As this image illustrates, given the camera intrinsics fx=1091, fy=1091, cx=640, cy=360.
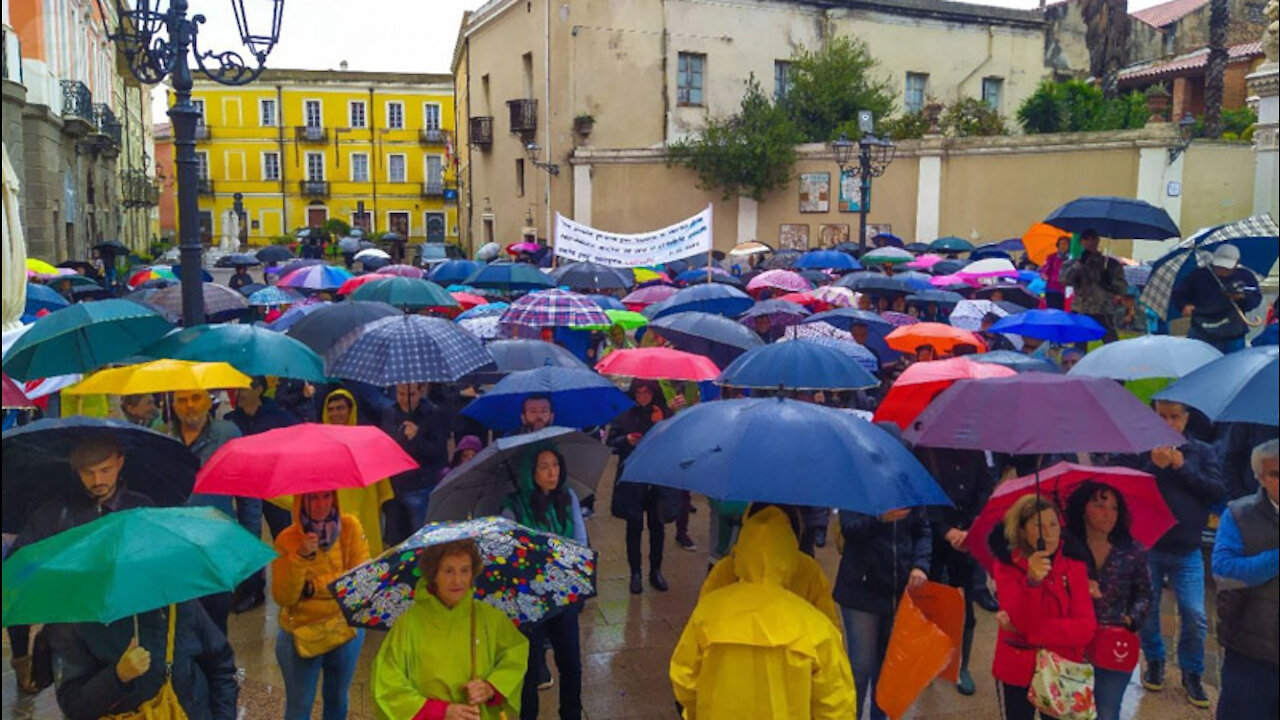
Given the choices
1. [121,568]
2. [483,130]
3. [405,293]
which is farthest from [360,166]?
[121,568]

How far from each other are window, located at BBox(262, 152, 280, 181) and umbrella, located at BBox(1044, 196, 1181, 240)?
58859 mm

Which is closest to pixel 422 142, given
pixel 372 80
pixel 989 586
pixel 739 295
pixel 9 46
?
pixel 372 80

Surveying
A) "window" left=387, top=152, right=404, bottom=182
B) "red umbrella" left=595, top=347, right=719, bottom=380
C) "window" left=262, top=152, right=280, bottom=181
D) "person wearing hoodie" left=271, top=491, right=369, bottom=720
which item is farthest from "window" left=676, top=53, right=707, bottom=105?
"window" left=262, top=152, right=280, bottom=181

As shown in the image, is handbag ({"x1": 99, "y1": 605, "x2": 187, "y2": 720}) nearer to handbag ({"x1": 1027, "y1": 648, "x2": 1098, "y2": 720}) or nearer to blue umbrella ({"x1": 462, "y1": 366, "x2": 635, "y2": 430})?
blue umbrella ({"x1": 462, "y1": 366, "x2": 635, "y2": 430})

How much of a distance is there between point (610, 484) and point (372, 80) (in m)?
56.5

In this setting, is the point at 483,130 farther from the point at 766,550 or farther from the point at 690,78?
the point at 766,550

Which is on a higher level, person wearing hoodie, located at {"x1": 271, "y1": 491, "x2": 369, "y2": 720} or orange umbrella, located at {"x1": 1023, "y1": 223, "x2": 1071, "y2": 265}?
orange umbrella, located at {"x1": 1023, "y1": 223, "x2": 1071, "y2": 265}

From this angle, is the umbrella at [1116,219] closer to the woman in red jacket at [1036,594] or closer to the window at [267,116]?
the woman in red jacket at [1036,594]

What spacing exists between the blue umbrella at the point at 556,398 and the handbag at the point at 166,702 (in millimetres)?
2799

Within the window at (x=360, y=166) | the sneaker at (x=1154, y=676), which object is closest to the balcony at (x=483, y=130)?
the window at (x=360, y=166)

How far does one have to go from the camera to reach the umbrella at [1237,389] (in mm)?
3705

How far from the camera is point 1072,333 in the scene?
957cm

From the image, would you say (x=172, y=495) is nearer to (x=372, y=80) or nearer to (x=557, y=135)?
(x=557, y=135)

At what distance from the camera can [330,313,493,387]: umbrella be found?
23.5 feet
